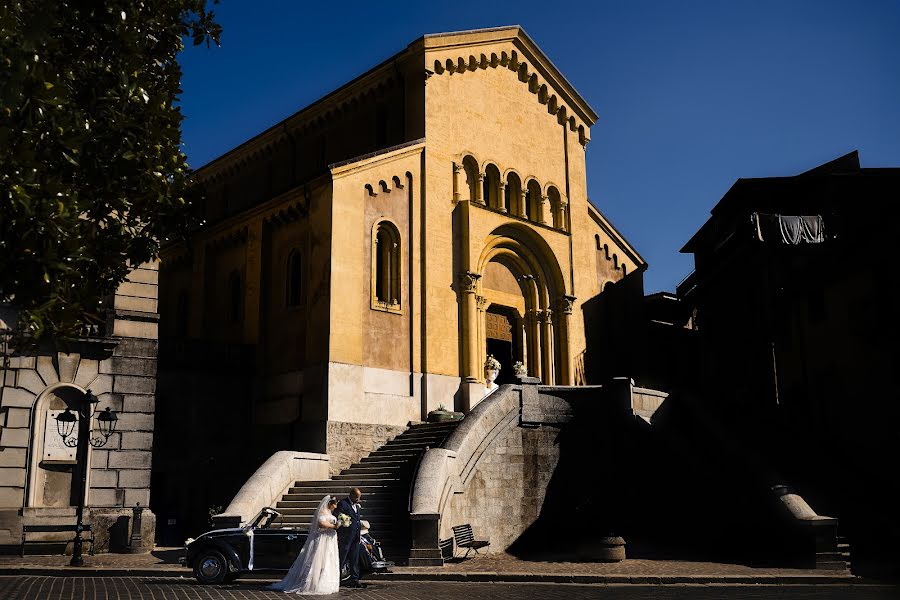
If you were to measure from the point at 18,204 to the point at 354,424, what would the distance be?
15.6 meters

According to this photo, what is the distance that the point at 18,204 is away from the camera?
8.05 meters

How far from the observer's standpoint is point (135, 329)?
64.8ft

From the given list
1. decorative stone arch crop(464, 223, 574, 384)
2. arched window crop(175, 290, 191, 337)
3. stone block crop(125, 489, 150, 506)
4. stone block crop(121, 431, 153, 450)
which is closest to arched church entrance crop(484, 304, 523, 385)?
decorative stone arch crop(464, 223, 574, 384)

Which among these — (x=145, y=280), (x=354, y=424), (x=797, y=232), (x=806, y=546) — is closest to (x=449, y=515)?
(x=354, y=424)

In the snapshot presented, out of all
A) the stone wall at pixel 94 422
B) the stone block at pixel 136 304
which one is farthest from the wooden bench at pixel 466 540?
the stone block at pixel 136 304

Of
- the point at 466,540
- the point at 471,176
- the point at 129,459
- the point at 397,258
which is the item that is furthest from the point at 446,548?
the point at 471,176

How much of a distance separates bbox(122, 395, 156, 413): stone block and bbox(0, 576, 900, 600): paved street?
17.1 ft

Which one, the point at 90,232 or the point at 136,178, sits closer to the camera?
the point at 136,178

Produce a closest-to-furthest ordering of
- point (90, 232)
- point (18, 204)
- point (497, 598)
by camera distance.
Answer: point (18, 204), point (90, 232), point (497, 598)

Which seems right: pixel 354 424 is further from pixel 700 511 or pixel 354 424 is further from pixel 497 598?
pixel 497 598

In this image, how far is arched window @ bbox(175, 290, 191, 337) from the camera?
30.6m

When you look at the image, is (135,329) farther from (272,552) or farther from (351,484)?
(272,552)

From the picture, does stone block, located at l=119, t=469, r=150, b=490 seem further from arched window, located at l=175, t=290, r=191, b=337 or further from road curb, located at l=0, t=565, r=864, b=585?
arched window, located at l=175, t=290, r=191, b=337

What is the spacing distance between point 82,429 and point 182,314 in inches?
507
